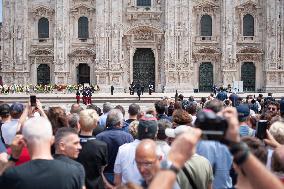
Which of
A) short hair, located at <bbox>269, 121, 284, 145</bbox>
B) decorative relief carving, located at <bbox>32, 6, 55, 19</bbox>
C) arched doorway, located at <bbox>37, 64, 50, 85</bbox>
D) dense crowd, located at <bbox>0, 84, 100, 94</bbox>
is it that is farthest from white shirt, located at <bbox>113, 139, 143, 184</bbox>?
decorative relief carving, located at <bbox>32, 6, 55, 19</bbox>

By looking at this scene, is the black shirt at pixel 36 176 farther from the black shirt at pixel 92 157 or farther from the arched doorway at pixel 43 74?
the arched doorway at pixel 43 74

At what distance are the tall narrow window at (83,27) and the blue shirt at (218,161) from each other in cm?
4309

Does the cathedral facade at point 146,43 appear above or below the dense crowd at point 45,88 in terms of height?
above

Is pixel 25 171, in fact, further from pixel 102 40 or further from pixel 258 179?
pixel 102 40

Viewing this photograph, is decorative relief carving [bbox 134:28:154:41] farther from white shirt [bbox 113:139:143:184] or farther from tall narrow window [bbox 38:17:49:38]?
white shirt [bbox 113:139:143:184]

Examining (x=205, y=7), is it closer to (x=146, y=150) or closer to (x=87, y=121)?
(x=87, y=121)

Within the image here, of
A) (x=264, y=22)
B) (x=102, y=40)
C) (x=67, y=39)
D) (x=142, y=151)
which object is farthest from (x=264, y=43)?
(x=142, y=151)

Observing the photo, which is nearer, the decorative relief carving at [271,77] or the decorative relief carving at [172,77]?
the decorative relief carving at [172,77]

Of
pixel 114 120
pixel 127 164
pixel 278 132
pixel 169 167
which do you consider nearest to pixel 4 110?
pixel 114 120

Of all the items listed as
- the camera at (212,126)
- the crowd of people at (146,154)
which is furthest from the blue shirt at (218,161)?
the camera at (212,126)

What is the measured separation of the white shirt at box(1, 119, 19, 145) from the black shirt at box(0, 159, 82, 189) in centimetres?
342

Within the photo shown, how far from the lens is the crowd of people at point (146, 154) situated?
11.4 feet

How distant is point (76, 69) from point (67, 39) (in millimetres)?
2932

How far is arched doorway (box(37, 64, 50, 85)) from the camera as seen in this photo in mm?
49281
